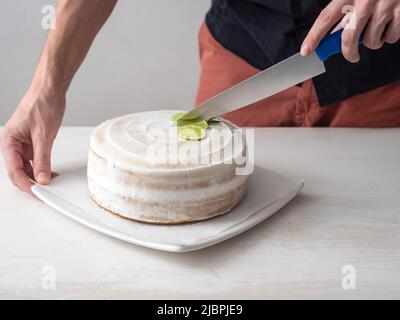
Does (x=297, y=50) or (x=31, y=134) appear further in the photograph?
(x=297, y=50)

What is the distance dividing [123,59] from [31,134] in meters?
1.08

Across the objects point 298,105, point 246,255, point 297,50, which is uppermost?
point 297,50

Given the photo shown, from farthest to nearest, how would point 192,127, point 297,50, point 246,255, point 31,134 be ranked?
point 297,50 → point 31,134 → point 192,127 → point 246,255

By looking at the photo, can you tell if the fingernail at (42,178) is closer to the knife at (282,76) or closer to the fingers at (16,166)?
the fingers at (16,166)

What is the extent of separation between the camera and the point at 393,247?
0.79 metres

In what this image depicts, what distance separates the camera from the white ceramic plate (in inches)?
30.0

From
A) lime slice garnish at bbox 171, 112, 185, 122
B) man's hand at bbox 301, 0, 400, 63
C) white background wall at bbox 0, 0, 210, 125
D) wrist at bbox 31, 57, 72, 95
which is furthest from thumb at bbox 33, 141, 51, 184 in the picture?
white background wall at bbox 0, 0, 210, 125

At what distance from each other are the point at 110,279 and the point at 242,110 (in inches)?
26.9

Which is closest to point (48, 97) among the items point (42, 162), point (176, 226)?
point (42, 162)

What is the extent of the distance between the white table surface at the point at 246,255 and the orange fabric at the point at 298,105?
0.29 metres

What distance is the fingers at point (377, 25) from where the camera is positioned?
32.2 inches

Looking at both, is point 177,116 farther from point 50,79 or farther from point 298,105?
point 298,105

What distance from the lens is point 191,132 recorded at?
87 centimetres

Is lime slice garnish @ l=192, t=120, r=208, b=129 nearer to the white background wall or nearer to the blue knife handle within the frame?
the blue knife handle
